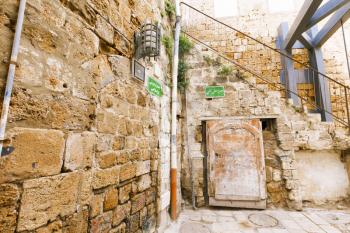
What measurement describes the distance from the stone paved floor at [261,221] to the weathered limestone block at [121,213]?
3.79 ft

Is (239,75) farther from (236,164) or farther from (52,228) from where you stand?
(52,228)

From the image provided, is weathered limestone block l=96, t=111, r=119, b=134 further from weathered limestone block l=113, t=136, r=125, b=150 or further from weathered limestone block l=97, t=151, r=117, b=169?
weathered limestone block l=97, t=151, r=117, b=169

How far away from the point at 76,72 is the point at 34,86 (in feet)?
1.14

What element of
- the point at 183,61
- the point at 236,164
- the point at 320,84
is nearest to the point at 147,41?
the point at 183,61

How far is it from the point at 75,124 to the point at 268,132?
152 inches

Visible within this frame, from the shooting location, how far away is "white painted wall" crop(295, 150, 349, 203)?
13.5 ft

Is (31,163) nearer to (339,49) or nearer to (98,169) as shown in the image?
(98,169)

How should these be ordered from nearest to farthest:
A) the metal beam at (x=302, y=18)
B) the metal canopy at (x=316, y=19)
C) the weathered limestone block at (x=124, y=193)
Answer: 1. the weathered limestone block at (x=124, y=193)
2. the metal beam at (x=302, y=18)
3. the metal canopy at (x=316, y=19)

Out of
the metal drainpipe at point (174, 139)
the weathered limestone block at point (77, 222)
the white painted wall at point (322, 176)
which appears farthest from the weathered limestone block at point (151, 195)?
the white painted wall at point (322, 176)

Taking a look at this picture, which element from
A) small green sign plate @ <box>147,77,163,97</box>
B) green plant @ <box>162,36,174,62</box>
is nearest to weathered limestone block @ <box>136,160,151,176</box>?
small green sign plate @ <box>147,77,163,97</box>

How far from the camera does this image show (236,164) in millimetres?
3986

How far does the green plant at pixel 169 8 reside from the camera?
3.63 m

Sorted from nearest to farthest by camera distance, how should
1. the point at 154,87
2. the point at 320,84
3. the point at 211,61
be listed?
the point at 154,87 → the point at 211,61 → the point at 320,84

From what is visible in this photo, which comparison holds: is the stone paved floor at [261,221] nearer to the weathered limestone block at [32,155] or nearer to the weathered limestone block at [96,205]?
the weathered limestone block at [96,205]
